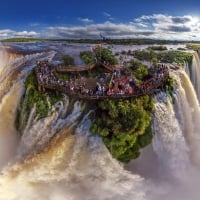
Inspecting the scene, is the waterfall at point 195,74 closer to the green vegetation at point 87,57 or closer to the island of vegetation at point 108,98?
the island of vegetation at point 108,98

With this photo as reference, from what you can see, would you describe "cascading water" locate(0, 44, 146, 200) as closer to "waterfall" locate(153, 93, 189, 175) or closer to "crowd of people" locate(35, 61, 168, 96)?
"crowd of people" locate(35, 61, 168, 96)

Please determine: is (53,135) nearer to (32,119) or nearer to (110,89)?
(32,119)

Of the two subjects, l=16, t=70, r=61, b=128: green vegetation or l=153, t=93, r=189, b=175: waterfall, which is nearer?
l=16, t=70, r=61, b=128: green vegetation

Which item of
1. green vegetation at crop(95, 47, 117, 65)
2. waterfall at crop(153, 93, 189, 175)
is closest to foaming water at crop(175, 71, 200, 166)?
waterfall at crop(153, 93, 189, 175)

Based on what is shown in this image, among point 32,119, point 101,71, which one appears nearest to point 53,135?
point 32,119

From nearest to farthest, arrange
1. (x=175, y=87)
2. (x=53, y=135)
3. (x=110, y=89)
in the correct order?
(x=53, y=135), (x=110, y=89), (x=175, y=87)

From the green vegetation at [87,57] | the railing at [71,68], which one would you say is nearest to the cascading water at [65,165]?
the railing at [71,68]

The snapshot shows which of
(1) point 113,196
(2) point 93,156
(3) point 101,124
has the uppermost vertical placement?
→ (3) point 101,124

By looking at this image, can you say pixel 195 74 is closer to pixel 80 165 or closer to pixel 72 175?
pixel 80 165
